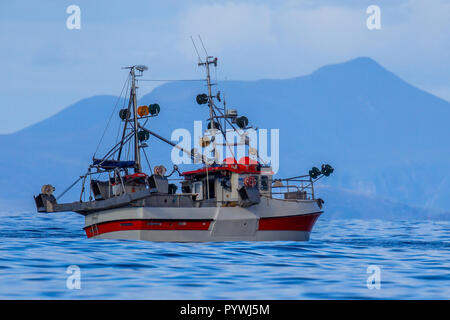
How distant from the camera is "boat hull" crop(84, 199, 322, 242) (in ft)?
125

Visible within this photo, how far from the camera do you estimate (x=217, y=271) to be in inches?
1023

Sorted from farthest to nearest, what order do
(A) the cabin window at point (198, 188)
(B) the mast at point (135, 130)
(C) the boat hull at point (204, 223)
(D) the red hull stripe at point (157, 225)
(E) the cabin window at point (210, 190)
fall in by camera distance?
(B) the mast at point (135, 130) → (A) the cabin window at point (198, 188) → (E) the cabin window at point (210, 190) → (C) the boat hull at point (204, 223) → (D) the red hull stripe at point (157, 225)

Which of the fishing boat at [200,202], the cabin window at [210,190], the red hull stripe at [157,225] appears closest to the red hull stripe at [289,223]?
the fishing boat at [200,202]

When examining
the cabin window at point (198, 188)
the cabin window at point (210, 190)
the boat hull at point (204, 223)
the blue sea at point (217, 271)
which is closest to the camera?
the blue sea at point (217, 271)

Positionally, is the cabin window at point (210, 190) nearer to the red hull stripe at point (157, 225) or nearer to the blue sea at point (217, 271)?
the red hull stripe at point (157, 225)

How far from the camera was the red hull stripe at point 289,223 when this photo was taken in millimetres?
40344

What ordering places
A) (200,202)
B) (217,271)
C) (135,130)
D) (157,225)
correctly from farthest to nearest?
1. (135,130)
2. (200,202)
3. (157,225)
4. (217,271)

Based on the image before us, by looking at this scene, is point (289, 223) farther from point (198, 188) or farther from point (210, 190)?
point (198, 188)

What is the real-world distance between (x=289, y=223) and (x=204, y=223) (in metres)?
5.62

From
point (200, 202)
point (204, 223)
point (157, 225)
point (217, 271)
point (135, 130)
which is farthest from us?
point (135, 130)

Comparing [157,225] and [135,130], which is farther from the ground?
[135,130]

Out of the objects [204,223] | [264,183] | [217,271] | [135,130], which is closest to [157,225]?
[204,223]
